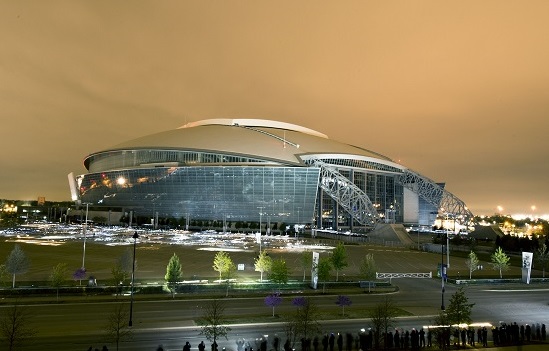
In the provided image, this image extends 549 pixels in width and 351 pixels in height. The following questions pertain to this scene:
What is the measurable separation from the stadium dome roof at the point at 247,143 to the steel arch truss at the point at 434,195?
8648mm

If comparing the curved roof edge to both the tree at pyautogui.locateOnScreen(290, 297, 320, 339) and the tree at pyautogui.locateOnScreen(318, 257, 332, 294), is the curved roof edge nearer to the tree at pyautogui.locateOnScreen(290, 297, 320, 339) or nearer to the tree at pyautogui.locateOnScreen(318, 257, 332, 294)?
the tree at pyautogui.locateOnScreen(318, 257, 332, 294)

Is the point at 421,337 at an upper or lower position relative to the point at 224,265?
lower

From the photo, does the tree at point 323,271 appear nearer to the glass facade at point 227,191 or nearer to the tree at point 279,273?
the tree at point 279,273

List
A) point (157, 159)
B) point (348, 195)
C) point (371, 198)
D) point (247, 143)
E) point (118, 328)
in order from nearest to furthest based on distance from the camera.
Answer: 1. point (118, 328)
2. point (348, 195)
3. point (247, 143)
4. point (157, 159)
5. point (371, 198)

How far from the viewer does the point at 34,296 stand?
29.2m

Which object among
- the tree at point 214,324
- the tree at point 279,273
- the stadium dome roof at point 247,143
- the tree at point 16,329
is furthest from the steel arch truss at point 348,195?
the tree at point 16,329

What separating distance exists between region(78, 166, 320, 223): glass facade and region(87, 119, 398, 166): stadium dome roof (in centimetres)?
561

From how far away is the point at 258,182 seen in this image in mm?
108250

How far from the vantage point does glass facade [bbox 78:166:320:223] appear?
107812 mm

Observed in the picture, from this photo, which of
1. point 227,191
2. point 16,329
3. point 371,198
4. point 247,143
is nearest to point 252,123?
point 247,143

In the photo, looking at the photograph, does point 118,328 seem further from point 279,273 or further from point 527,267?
point 527,267

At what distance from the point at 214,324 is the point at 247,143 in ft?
326

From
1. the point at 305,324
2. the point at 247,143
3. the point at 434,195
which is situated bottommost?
the point at 305,324

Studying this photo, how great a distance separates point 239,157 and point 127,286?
3189 inches
